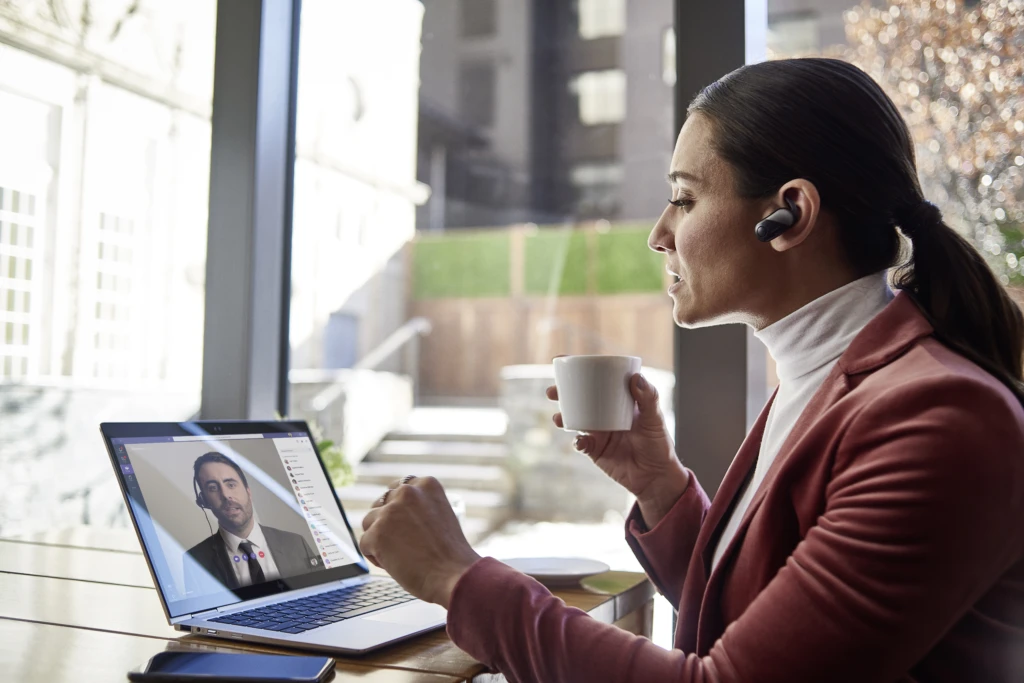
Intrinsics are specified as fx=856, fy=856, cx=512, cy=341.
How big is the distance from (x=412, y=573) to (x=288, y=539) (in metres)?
0.37

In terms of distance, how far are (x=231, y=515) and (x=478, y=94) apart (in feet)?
16.6

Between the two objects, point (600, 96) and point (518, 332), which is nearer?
point (600, 96)

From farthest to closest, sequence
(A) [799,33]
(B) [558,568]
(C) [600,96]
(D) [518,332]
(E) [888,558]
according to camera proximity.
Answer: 1. (D) [518,332]
2. (C) [600,96]
3. (A) [799,33]
4. (B) [558,568]
5. (E) [888,558]

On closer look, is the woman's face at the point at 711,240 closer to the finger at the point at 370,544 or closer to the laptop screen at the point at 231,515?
the finger at the point at 370,544

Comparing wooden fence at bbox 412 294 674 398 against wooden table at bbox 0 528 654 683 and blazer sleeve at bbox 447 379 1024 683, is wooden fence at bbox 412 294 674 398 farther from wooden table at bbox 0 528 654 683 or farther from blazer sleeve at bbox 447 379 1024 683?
blazer sleeve at bbox 447 379 1024 683


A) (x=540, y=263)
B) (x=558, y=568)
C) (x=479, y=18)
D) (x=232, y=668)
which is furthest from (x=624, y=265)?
(x=232, y=668)

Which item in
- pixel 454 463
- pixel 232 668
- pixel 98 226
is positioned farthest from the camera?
pixel 454 463

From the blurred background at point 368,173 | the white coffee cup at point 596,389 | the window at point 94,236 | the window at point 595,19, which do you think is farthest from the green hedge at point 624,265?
the white coffee cup at point 596,389

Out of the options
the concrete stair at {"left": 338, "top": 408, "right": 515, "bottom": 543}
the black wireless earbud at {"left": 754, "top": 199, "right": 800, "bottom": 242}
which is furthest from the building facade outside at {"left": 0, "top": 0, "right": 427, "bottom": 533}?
the concrete stair at {"left": 338, "top": 408, "right": 515, "bottom": 543}

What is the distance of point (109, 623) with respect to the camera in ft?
3.20

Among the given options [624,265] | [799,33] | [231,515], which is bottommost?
[231,515]

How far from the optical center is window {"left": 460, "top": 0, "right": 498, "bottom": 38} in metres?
2.83

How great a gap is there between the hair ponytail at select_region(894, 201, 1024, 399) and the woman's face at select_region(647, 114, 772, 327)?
0.15 meters

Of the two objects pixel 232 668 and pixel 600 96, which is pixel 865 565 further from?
pixel 600 96
